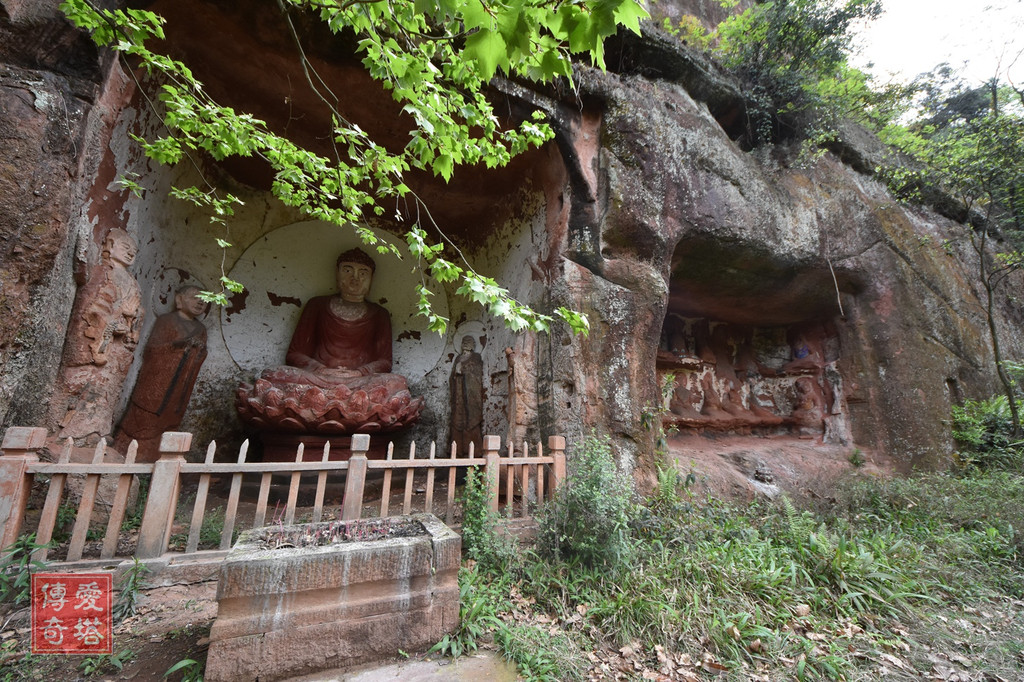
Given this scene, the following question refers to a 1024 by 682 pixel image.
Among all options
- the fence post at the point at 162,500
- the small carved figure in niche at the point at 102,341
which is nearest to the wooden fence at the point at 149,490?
the fence post at the point at 162,500

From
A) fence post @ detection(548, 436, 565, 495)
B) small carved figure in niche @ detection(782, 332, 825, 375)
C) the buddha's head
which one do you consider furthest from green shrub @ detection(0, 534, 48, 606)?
small carved figure in niche @ detection(782, 332, 825, 375)

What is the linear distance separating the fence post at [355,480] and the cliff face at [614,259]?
1668 mm

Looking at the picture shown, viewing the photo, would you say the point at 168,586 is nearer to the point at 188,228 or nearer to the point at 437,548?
the point at 437,548

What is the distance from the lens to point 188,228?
524 cm

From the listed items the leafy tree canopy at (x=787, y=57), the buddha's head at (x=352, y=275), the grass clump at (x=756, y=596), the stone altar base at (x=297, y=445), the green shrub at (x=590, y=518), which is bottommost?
the grass clump at (x=756, y=596)

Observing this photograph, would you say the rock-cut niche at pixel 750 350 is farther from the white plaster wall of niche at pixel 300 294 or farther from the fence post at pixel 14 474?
the fence post at pixel 14 474

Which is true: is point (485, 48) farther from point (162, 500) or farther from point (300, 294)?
point (300, 294)

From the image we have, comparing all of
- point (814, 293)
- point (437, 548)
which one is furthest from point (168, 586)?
point (814, 293)

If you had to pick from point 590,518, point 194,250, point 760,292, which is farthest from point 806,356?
point 194,250

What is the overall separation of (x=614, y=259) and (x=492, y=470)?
101 inches

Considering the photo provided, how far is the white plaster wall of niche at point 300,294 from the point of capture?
564 centimetres

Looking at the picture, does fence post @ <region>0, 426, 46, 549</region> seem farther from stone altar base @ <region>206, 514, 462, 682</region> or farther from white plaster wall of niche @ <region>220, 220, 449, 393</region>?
white plaster wall of niche @ <region>220, 220, 449, 393</region>

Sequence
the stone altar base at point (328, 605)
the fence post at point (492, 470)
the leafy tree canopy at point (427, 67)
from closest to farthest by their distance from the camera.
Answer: the leafy tree canopy at point (427, 67) < the stone altar base at point (328, 605) < the fence post at point (492, 470)

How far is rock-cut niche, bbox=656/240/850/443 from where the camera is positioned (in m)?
5.83
